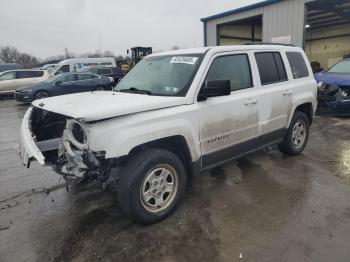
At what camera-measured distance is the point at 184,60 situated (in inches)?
158

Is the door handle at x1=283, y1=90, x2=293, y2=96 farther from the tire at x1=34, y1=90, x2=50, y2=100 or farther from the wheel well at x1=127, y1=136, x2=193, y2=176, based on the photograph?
the tire at x1=34, y1=90, x2=50, y2=100

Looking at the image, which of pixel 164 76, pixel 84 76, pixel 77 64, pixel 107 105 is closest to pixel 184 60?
pixel 164 76

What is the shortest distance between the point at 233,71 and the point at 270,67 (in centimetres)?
87

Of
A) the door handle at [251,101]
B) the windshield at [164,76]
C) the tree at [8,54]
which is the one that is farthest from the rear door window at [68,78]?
the tree at [8,54]

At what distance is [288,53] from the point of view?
5.17 m

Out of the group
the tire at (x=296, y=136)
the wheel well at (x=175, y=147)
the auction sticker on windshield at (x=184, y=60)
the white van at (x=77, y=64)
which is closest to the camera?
the wheel well at (x=175, y=147)

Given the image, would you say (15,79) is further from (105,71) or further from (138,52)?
(138,52)

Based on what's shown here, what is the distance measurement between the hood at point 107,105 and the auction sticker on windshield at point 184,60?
0.62 meters

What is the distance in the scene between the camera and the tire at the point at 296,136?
531cm

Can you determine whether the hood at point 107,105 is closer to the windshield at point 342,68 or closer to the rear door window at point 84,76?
the windshield at point 342,68

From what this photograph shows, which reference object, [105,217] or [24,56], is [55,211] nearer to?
[105,217]

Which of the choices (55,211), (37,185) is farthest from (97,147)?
(37,185)

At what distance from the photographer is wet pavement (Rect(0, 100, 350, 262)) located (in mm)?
2981

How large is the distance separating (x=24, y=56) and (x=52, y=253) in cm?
9231
